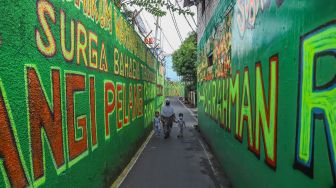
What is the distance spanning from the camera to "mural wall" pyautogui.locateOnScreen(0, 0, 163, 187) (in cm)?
337

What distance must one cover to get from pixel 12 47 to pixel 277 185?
3315mm

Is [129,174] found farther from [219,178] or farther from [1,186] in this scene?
[1,186]

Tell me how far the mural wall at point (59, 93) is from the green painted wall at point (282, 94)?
259cm

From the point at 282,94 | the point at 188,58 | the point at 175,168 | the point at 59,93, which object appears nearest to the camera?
the point at 282,94

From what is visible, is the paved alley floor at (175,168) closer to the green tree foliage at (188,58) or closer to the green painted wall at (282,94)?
the green painted wall at (282,94)

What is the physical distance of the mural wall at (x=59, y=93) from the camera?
3367 millimetres

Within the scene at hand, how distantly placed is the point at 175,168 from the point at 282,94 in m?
5.85

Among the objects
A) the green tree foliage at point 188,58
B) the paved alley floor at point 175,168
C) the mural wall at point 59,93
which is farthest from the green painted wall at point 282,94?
the green tree foliage at point 188,58

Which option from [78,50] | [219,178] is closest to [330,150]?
[78,50]

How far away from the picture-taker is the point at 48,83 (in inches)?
167

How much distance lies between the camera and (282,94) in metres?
4.25

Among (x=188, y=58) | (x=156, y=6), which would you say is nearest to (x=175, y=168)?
(x=156, y=6)

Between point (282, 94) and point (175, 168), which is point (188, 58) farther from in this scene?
point (282, 94)

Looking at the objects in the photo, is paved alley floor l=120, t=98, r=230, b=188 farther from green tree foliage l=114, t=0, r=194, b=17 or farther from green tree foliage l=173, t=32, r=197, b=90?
green tree foliage l=173, t=32, r=197, b=90
